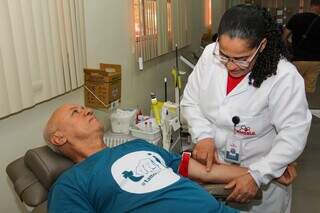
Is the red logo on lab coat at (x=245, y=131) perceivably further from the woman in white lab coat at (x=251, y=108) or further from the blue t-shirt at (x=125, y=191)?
the blue t-shirt at (x=125, y=191)

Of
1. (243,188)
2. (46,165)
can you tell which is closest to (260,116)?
(243,188)

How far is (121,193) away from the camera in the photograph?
1.27m

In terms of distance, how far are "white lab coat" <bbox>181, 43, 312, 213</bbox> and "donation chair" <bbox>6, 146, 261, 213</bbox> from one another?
158 mm

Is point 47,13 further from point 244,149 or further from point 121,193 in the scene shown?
point 244,149

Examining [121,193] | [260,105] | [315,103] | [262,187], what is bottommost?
[315,103]

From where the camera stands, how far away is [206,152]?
59.6 inches

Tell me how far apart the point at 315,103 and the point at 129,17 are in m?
3.81

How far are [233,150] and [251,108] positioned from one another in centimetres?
21

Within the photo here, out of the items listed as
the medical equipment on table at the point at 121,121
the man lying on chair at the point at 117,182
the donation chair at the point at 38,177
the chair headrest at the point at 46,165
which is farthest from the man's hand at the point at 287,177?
the medical equipment on table at the point at 121,121

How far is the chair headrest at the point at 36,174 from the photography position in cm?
139

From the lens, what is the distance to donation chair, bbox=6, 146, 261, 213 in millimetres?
1388

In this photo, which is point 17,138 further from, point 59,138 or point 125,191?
point 125,191

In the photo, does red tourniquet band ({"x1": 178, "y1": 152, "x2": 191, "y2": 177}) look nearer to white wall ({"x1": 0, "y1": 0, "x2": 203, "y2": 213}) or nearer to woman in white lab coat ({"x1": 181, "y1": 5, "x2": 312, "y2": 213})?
woman in white lab coat ({"x1": 181, "y1": 5, "x2": 312, "y2": 213})

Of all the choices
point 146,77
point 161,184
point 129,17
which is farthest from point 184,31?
point 161,184
